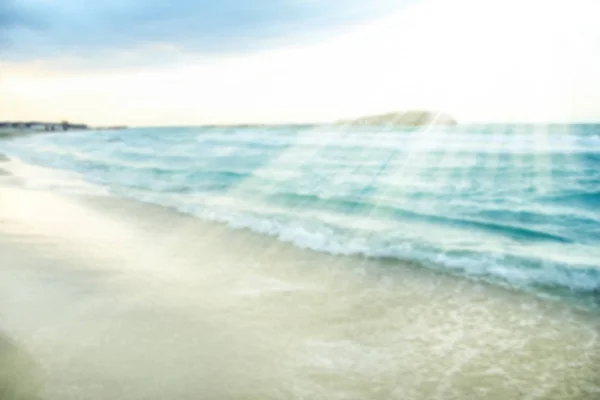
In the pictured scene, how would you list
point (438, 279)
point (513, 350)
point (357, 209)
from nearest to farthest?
point (513, 350) < point (438, 279) < point (357, 209)

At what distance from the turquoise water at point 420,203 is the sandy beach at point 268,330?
1101 millimetres

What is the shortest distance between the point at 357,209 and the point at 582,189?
360 inches

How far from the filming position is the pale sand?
3.97 m

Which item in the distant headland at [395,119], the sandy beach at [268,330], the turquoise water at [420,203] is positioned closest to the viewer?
the sandy beach at [268,330]

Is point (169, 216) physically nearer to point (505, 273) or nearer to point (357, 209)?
point (357, 209)

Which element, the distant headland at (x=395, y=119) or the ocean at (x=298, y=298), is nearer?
the ocean at (x=298, y=298)

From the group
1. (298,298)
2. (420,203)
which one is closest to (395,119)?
(420,203)

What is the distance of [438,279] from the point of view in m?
7.15

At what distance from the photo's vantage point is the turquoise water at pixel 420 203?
8133 mm

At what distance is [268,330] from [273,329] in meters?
0.06

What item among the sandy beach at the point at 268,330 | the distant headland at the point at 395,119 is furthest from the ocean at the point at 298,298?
the distant headland at the point at 395,119

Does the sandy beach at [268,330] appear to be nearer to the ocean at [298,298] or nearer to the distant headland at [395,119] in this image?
the ocean at [298,298]

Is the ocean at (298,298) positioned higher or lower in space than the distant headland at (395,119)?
lower

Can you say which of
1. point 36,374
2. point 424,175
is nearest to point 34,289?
point 36,374
